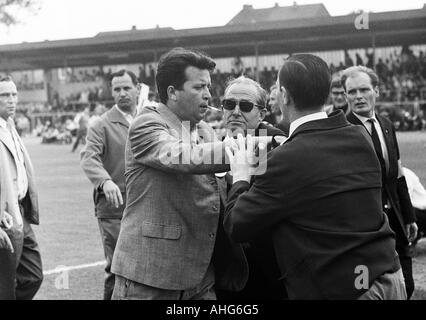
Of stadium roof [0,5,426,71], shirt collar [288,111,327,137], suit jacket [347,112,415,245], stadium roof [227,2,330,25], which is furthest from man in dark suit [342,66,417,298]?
stadium roof [227,2,330,25]

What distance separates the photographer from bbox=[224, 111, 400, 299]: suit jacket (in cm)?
262

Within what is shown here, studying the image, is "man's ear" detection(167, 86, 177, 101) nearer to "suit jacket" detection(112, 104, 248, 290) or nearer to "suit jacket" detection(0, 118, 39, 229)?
"suit jacket" detection(112, 104, 248, 290)

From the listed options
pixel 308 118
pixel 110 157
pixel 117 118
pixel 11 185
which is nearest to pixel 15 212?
pixel 11 185

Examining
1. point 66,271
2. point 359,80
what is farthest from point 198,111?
point 66,271

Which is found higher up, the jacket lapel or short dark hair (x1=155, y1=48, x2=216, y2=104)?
short dark hair (x1=155, y1=48, x2=216, y2=104)

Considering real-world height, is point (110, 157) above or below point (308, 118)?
below

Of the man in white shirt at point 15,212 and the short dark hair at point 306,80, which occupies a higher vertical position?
the short dark hair at point 306,80

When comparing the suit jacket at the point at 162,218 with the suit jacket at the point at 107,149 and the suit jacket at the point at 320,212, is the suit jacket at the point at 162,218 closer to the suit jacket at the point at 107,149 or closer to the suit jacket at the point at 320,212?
the suit jacket at the point at 320,212

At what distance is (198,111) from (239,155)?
459 mm

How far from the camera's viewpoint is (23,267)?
521 centimetres

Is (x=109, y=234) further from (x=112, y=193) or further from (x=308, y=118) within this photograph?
(x=308, y=118)

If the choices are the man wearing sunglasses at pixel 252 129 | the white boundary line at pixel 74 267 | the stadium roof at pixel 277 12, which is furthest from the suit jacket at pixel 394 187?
the stadium roof at pixel 277 12

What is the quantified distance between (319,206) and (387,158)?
214 cm

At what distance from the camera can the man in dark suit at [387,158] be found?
462 cm
